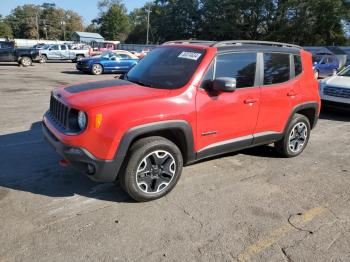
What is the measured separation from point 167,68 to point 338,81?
6.51m

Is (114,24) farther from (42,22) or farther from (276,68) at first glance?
(276,68)

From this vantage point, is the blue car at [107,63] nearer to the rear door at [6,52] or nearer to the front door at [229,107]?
the rear door at [6,52]

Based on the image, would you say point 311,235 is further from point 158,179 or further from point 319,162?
point 319,162

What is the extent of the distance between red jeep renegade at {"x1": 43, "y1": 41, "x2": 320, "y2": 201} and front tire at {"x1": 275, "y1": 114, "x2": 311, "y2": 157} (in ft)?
0.10

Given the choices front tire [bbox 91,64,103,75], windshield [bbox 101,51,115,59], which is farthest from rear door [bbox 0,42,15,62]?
front tire [bbox 91,64,103,75]

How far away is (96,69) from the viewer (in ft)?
69.3

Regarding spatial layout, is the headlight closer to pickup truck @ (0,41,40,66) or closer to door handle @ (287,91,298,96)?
Answer: door handle @ (287,91,298,96)

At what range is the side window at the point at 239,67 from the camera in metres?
4.55

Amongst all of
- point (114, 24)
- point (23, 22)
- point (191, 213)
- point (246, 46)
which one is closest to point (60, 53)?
point (246, 46)

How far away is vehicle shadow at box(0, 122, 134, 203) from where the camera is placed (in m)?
4.34

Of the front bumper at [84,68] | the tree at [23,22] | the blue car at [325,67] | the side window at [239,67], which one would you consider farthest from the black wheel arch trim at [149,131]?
the tree at [23,22]

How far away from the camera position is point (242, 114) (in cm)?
479

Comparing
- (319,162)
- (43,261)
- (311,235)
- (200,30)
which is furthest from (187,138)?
(200,30)

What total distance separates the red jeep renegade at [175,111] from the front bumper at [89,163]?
0.03 feet
